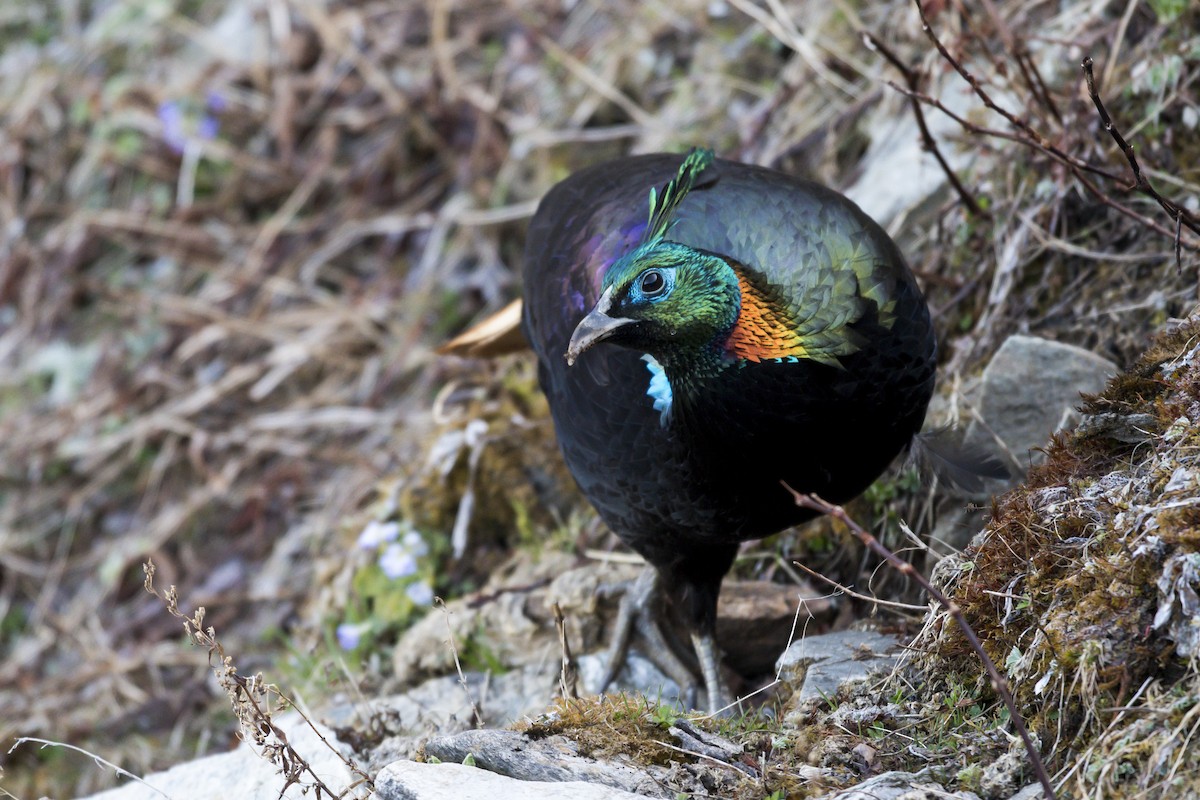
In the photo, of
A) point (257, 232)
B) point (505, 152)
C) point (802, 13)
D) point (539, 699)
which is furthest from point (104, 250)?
point (539, 699)

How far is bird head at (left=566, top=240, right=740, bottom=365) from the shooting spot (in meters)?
2.65

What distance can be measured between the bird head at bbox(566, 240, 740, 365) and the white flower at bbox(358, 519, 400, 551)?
Answer: 1.95 metres

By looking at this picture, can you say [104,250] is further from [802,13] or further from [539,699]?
[539,699]

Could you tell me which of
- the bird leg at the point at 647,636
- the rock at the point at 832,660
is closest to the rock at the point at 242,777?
the bird leg at the point at 647,636

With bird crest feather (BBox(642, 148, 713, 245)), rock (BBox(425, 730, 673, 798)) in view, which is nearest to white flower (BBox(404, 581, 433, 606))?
rock (BBox(425, 730, 673, 798))

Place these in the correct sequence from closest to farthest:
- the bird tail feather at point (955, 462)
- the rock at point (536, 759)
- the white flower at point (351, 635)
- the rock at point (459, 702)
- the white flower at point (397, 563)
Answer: the rock at point (536, 759) → the bird tail feather at point (955, 462) → the rock at point (459, 702) → the white flower at point (351, 635) → the white flower at point (397, 563)

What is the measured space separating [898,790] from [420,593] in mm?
2420

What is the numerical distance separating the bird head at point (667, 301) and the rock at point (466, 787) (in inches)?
34.8

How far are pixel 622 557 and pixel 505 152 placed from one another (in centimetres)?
293

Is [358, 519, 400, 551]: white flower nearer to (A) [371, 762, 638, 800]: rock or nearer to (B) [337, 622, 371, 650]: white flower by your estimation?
(B) [337, 622, 371, 650]: white flower

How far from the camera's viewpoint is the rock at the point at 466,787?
223cm

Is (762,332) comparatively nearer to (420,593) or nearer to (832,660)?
(832,660)

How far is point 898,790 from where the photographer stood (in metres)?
2.20

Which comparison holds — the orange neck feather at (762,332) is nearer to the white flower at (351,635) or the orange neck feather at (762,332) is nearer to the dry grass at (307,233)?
the dry grass at (307,233)
